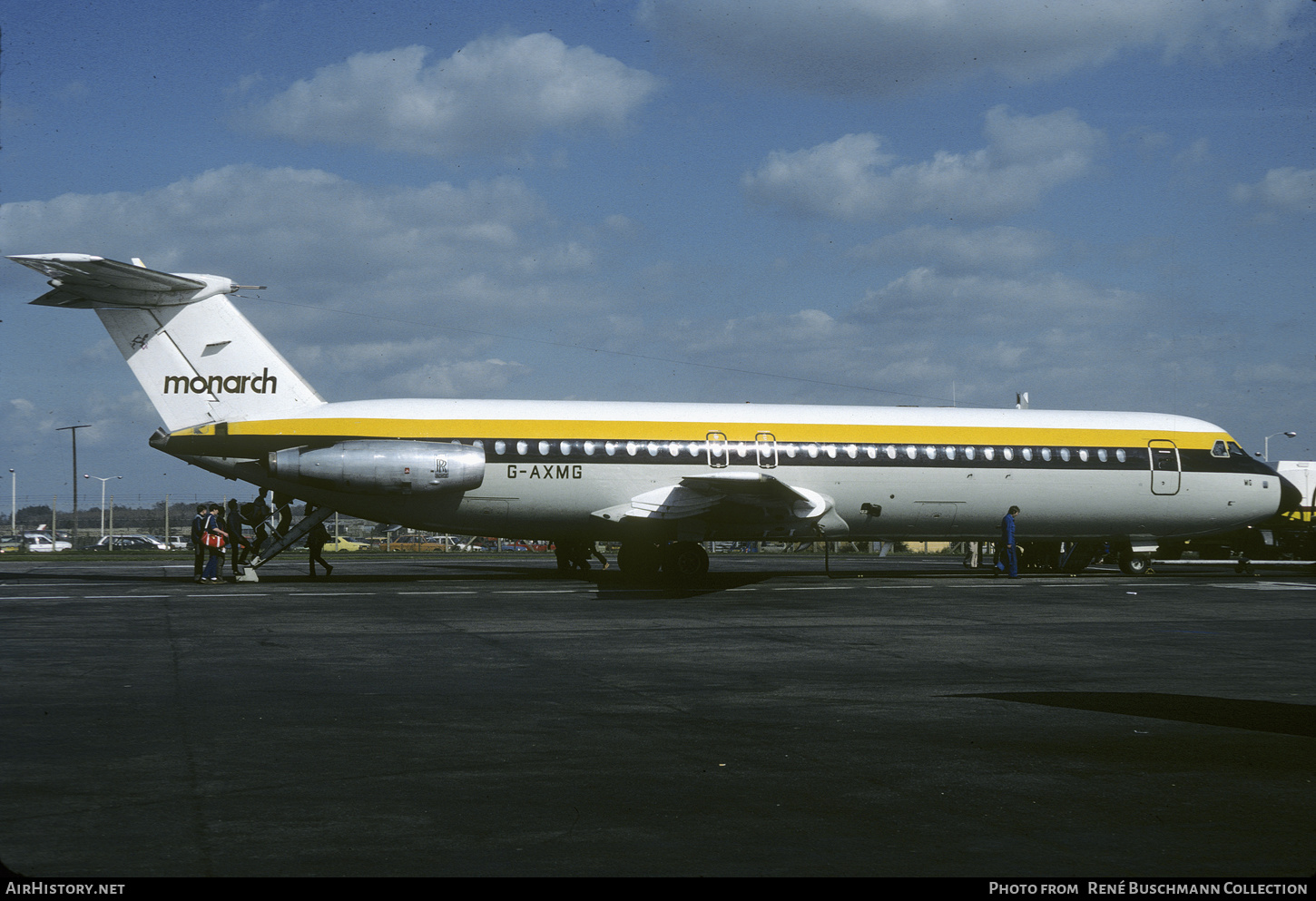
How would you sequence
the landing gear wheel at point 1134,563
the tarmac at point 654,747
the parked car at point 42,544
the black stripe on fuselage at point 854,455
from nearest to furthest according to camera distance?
the tarmac at point 654,747
the black stripe on fuselage at point 854,455
the landing gear wheel at point 1134,563
the parked car at point 42,544

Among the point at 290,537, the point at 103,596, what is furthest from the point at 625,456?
the point at 103,596

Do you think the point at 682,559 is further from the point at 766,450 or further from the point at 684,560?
the point at 766,450

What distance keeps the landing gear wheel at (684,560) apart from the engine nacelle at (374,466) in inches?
182

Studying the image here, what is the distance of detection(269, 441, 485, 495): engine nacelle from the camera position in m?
23.1

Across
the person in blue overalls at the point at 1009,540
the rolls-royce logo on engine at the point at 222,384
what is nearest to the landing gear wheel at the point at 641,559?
the person in blue overalls at the point at 1009,540

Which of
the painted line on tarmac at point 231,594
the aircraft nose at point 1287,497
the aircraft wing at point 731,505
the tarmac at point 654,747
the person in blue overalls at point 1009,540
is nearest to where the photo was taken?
the tarmac at point 654,747

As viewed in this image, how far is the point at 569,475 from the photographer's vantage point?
2425 cm

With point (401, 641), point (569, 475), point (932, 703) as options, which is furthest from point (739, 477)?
point (932, 703)

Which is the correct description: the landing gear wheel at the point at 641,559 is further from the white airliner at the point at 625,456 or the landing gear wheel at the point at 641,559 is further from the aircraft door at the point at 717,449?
the aircraft door at the point at 717,449

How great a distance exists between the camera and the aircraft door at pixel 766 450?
82.3 feet

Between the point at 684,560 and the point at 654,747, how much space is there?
16.6 meters

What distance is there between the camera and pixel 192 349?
2375 cm
